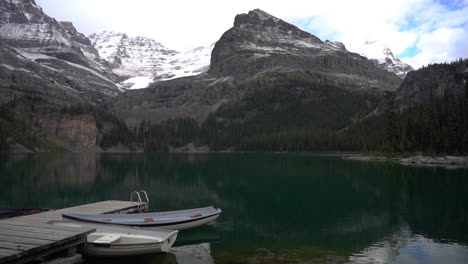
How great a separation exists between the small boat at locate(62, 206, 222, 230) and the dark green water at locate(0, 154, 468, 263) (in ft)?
2.83

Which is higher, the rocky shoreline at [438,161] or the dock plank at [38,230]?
the rocky shoreline at [438,161]

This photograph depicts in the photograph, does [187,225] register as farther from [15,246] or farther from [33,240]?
[15,246]

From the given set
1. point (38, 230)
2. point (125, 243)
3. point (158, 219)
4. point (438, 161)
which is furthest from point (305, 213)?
point (438, 161)

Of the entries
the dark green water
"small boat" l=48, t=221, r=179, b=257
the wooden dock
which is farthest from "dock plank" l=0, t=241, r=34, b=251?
the dark green water

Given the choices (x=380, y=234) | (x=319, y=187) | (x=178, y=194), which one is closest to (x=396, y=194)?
(x=319, y=187)

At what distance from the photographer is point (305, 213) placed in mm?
34625

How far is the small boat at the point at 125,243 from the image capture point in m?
19.1

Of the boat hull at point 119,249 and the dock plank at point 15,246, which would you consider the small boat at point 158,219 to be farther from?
the dock plank at point 15,246

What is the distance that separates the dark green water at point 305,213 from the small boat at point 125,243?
901mm

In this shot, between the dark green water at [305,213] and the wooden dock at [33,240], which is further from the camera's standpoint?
the dark green water at [305,213]

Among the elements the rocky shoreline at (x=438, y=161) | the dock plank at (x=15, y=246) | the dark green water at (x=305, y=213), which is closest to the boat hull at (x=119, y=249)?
the dark green water at (x=305, y=213)

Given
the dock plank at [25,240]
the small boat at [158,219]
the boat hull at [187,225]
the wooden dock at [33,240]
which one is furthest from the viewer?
the boat hull at [187,225]

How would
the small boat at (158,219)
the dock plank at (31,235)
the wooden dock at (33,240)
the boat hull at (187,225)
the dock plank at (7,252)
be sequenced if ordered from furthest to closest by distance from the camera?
the boat hull at (187,225)
the small boat at (158,219)
the dock plank at (31,235)
the wooden dock at (33,240)
the dock plank at (7,252)

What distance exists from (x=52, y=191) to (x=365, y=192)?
38964 mm
